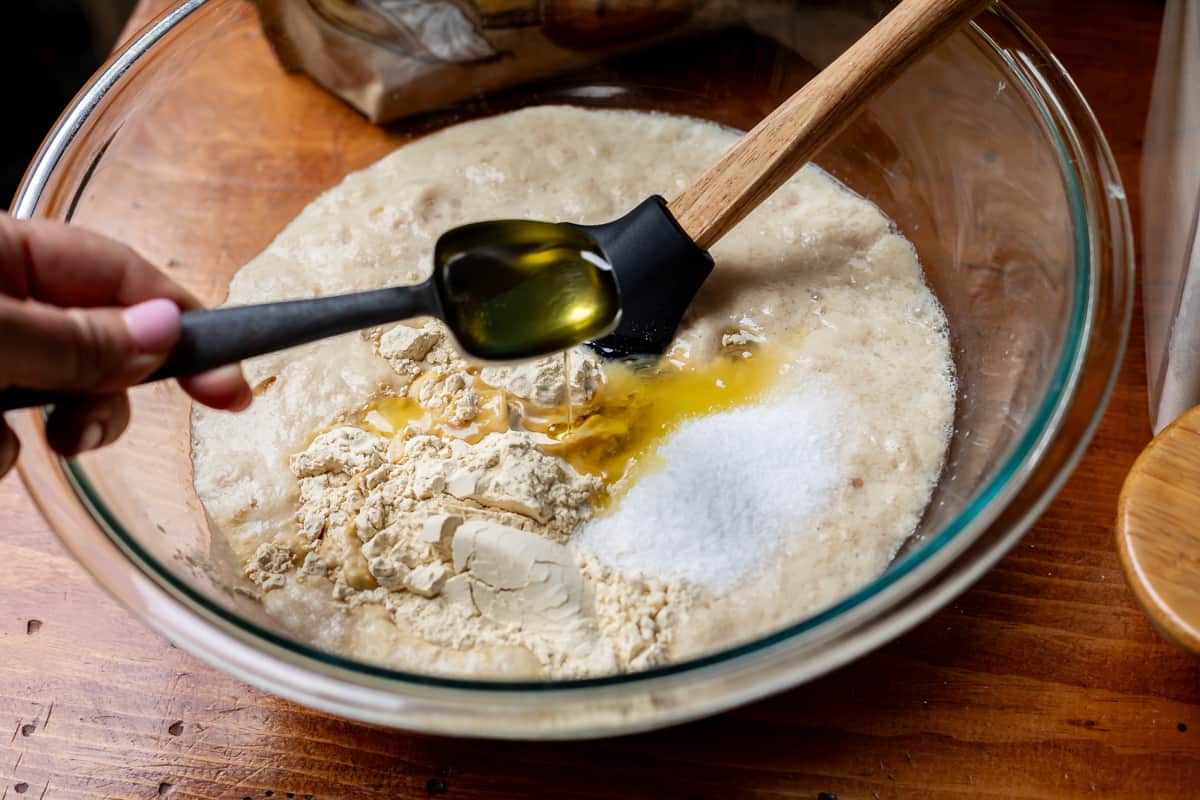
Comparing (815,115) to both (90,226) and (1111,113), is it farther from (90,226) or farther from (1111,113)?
(90,226)

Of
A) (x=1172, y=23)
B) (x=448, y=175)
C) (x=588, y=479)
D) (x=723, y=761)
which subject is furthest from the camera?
(x=448, y=175)

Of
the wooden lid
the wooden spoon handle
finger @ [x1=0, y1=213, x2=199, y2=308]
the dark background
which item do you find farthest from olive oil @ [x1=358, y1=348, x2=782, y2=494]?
the dark background

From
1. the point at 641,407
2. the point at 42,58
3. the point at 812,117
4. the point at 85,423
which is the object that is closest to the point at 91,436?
the point at 85,423

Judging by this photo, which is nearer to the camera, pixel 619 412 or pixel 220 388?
pixel 220 388

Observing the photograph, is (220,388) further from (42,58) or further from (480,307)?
(42,58)

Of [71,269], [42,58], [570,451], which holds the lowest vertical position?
[42,58]

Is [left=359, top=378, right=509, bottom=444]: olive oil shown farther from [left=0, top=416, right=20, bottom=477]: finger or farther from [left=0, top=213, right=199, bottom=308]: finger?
[left=0, top=416, right=20, bottom=477]: finger

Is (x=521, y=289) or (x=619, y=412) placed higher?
(x=521, y=289)

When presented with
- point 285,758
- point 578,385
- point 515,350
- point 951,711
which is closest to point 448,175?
point 578,385

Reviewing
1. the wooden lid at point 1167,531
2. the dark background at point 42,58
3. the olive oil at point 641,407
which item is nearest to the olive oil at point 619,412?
the olive oil at point 641,407
